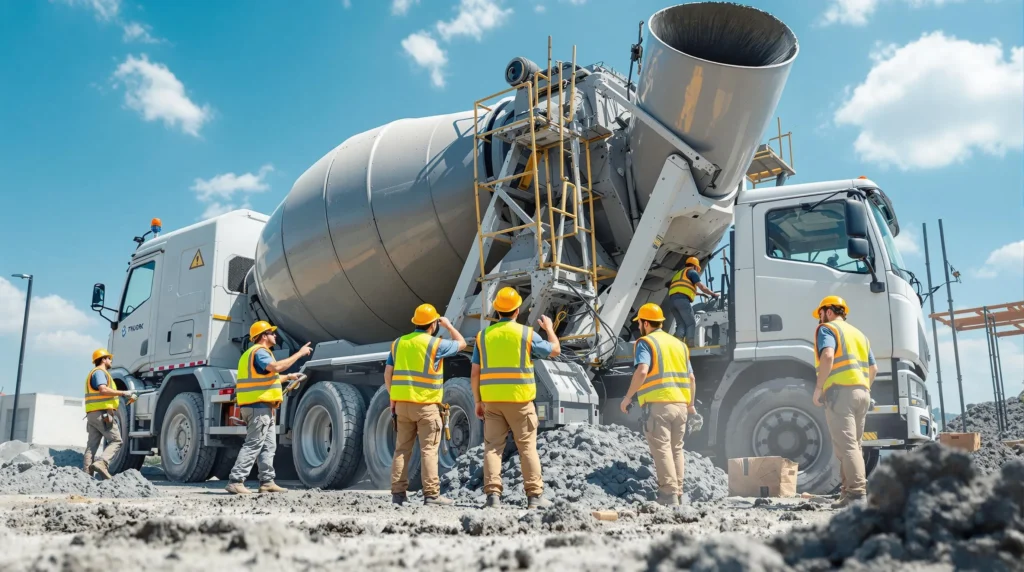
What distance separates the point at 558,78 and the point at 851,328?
3.42 meters

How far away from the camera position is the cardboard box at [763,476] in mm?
6453

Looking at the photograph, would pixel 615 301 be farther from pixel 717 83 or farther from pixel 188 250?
pixel 188 250

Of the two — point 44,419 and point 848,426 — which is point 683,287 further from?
point 44,419

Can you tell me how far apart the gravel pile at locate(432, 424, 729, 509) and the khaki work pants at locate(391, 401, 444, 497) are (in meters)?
0.43

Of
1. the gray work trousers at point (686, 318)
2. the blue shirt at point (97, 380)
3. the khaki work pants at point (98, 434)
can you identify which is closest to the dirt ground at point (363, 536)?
the gray work trousers at point (686, 318)

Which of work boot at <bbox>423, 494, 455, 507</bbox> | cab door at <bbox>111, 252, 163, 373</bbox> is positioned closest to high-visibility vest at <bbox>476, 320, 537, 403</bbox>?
work boot at <bbox>423, 494, 455, 507</bbox>

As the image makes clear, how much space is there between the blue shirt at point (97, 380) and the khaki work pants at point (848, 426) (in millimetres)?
8391

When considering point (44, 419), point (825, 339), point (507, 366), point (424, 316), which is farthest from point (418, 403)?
point (44, 419)

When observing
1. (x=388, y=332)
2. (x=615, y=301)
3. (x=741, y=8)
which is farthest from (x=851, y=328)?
(x=388, y=332)

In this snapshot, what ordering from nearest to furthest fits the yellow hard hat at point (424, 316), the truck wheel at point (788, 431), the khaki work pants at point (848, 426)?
the khaki work pants at point (848, 426)
the yellow hard hat at point (424, 316)
the truck wheel at point (788, 431)

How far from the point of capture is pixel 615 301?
293 inches

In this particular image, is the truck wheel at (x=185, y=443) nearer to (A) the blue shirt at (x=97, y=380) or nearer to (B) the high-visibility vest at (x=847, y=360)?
(A) the blue shirt at (x=97, y=380)

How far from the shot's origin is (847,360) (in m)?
5.98

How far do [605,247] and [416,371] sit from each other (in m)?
2.52
